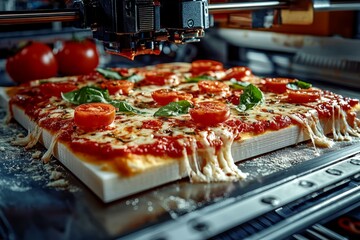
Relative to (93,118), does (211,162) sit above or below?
below

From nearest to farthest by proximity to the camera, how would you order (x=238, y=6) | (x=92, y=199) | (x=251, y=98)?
(x=92, y=199) < (x=251, y=98) < (x=238, y=6)

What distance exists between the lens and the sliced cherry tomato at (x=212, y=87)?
1.88 metres

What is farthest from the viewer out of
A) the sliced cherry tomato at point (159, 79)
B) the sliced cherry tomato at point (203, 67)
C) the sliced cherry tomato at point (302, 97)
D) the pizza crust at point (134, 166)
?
the sliced cherry tomato at point (203, 67)

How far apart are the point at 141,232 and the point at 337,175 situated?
54 cm

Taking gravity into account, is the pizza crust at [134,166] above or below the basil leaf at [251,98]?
below

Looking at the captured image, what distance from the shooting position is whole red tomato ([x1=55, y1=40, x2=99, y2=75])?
2.68 metres

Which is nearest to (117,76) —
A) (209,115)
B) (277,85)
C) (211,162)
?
(277,85)

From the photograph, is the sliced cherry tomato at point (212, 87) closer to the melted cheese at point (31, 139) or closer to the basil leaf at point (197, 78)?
the basil leaf at point (197, 78)

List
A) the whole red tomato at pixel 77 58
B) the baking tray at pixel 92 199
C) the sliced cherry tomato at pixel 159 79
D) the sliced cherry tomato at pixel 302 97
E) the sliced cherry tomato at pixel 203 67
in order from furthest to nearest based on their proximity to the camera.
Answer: the whole red tomato at pixel 77 58 < the sliced cherry tomato at pixel 203 67 < the sliced cherry tomato at pixel 159 79 < the sliced cherry tomato at pixel 302 97 < the baking tray at pixel 92 199

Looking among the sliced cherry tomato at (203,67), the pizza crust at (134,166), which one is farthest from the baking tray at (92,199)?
the sliced cherry tomato at (203,67)

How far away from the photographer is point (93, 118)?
4.66 ft

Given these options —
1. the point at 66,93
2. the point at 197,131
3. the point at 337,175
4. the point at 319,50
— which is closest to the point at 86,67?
the point at 66,93

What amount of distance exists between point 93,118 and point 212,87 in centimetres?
62

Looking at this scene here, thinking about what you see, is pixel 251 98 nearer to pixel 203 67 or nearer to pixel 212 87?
pixel 212 87
